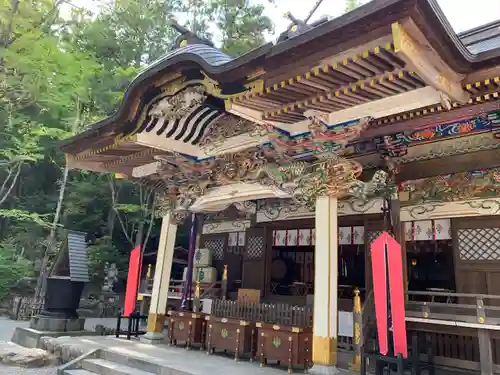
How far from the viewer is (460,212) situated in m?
6.02

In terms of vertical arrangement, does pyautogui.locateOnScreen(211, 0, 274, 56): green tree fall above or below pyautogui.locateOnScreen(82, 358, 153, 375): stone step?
above

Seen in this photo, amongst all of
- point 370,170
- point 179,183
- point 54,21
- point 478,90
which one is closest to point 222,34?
point 54,21

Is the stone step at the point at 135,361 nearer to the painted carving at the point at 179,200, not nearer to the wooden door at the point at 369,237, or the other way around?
the painted carving at the point at 179,200

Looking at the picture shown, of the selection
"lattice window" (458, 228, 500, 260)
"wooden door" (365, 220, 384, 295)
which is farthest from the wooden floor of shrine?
"lattice window" (458, 228, 500, 260)

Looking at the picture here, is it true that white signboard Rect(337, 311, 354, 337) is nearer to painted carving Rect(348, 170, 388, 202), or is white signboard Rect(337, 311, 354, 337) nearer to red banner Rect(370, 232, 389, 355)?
red banner Rect(370, 232, 389, 355)

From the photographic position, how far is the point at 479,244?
6.01 metres

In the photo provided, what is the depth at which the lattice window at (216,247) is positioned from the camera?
11.0 meters

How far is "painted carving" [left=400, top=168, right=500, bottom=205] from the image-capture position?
5.71m

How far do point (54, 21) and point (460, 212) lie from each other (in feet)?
59.6

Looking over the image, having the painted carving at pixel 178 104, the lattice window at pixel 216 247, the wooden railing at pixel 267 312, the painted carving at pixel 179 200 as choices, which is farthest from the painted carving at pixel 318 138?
the lattice window at pixel 216 247

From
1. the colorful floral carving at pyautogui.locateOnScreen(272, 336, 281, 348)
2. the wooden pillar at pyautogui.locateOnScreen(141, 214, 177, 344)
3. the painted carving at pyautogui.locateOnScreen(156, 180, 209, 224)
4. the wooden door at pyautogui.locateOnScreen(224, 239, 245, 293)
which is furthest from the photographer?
the wooden door at pyautogui.locateOnScreen(224, 239, 245, 293)

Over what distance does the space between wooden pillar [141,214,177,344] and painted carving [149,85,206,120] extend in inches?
109

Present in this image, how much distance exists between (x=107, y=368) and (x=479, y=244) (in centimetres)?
633

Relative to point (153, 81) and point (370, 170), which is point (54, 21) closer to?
point (153, 81)
